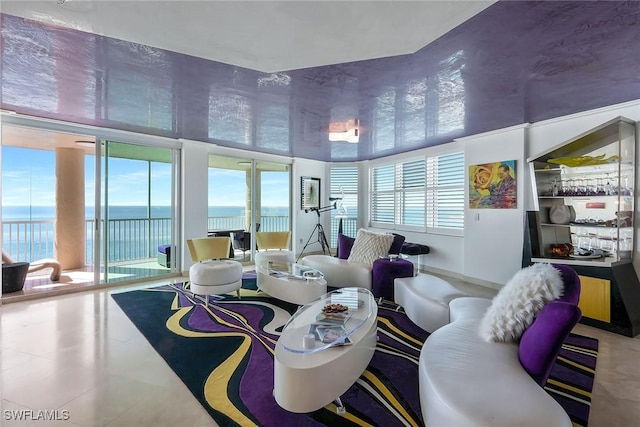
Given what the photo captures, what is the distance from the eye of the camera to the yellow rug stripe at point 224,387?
6.00ft

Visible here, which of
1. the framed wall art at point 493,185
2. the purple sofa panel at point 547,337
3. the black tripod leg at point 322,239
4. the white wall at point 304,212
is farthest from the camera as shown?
the white wall at point 304,212

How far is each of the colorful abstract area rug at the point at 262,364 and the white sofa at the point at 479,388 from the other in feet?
1.48

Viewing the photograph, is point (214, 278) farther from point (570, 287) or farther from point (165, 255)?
point (570, 287)

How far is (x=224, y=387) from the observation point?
2.10 metres

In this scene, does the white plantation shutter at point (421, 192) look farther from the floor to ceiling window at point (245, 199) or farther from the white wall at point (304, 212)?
the floor to ceiling window at point (245, 199)

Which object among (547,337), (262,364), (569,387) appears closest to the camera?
(547,337)

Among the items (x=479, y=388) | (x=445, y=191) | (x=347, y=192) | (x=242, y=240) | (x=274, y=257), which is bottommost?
(x=479, y=388)

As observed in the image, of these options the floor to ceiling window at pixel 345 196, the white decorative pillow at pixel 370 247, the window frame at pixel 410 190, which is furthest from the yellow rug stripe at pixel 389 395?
the floor to ceiling window at pixel 345 196

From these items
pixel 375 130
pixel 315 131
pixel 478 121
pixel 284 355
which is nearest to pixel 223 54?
pixel 284 355

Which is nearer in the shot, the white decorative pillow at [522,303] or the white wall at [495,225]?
the white decorative pillow at [522,303]

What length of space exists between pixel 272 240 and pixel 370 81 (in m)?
3.49

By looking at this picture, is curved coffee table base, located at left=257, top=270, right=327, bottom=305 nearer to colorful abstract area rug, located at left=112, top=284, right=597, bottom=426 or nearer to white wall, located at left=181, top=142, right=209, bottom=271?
colorful abstract area rug, located at left=112, top=284, right=597, bottom=426

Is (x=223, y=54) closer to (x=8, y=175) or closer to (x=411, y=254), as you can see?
(x=411, y=254)

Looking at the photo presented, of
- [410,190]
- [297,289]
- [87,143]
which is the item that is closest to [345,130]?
[297,289]
